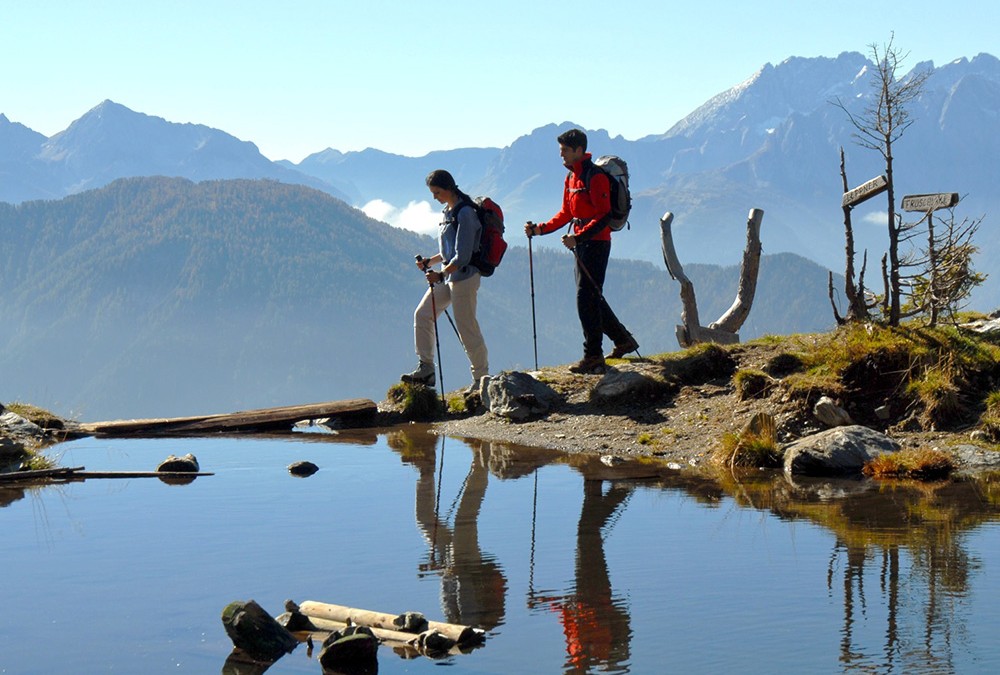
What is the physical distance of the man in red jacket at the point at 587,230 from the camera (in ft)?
53.1

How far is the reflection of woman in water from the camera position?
7129mm

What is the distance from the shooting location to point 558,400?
1631cm

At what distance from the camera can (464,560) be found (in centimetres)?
852

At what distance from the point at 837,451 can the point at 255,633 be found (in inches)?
276

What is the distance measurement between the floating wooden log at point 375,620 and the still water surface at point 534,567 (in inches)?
4.6

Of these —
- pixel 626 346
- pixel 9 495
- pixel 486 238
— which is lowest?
pixel 9 495

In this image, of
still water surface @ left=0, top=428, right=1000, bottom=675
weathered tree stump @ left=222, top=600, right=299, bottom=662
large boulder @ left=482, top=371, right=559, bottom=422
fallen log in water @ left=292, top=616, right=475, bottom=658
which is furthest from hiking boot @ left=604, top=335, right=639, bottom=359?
weathered tree stump @ left=222, top=600, right=299, bottom=662

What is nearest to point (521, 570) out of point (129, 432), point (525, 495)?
point (525, 495)

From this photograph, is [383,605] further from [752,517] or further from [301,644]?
[752,517]

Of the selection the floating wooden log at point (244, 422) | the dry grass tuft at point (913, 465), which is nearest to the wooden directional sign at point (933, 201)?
the dry grass tuft at point (913, 465)

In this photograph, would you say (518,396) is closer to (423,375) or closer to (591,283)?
(591,283)

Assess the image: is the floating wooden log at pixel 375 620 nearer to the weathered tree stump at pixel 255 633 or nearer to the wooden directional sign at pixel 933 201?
the weathered tree stump at pixel 255 633

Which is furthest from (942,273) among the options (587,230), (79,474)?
(79,474)

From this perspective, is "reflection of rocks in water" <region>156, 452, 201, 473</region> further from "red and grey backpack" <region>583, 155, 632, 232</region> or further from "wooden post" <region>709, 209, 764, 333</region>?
"wooden post" <region>709, 209, 764, 333</region>
